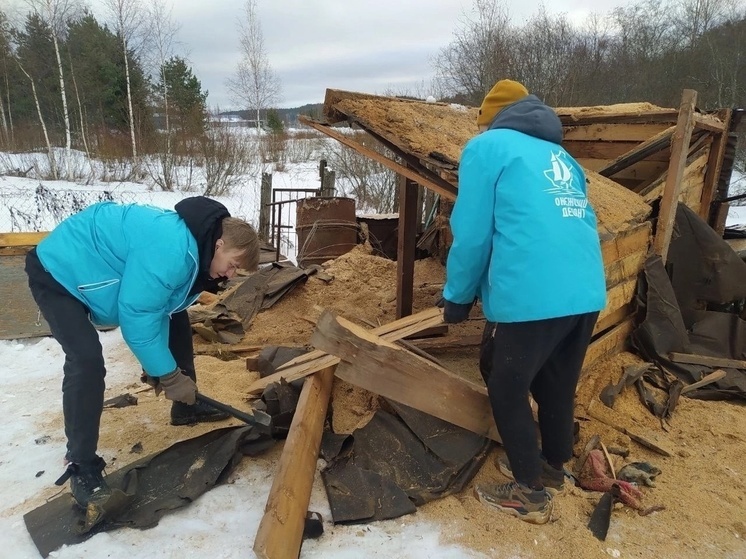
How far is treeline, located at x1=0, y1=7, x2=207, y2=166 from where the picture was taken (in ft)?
63.7

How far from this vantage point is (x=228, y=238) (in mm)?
2348

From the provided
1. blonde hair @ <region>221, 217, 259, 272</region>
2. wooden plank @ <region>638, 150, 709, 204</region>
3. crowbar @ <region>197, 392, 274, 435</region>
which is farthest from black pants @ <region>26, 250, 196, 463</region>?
wooden plank @ <region>638, 150, 709, 204</region>

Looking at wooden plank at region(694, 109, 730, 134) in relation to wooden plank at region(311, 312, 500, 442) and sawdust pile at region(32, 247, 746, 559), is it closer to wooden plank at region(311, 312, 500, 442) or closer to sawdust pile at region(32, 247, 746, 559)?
sawdust pile at region(32, 247, 746, 559)

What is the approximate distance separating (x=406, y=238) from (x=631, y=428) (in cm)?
216

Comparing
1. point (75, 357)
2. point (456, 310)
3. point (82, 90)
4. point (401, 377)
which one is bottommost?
point (401, 377)

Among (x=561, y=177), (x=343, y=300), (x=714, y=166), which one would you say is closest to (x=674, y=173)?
(x=714, y=166)

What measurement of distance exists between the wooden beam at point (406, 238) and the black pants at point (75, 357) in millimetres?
2439

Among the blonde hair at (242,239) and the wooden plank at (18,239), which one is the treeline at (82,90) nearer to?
the wooden plank at (18,239)

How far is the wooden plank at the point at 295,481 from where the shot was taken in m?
2.02

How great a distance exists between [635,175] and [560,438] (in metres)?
3.94

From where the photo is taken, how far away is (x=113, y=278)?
230 cm

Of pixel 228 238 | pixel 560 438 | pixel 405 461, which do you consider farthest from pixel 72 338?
pixel 560 438

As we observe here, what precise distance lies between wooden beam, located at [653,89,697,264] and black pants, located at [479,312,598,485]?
2.50 metres

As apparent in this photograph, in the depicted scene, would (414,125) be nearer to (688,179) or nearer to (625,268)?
(625,268)
